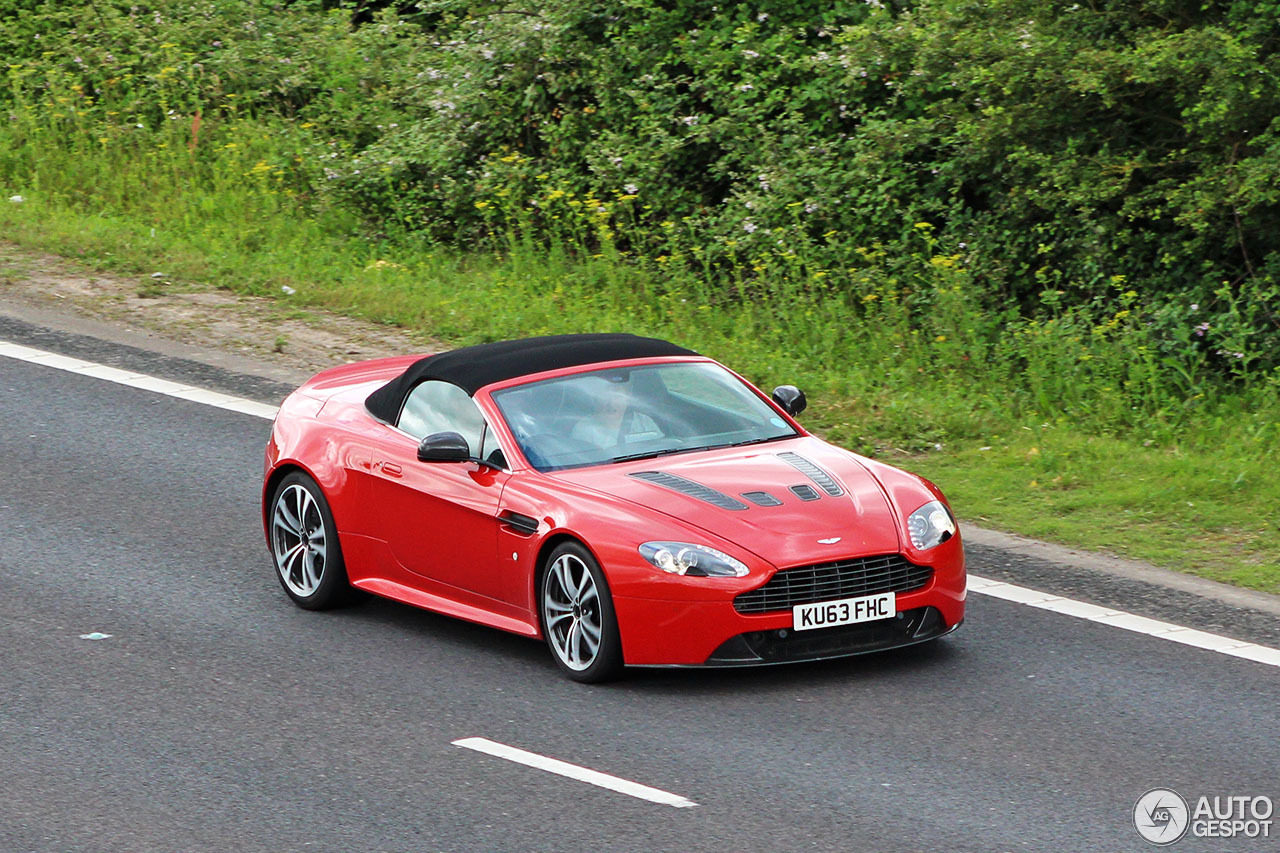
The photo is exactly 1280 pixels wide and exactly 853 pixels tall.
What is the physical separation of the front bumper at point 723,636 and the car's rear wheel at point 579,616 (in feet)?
0.26

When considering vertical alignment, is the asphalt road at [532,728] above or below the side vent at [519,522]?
below

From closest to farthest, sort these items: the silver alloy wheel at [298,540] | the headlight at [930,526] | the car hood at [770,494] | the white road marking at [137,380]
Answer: the car hood at [770,494]
the headlight at [930,526]
the silver alloy wheel at [298,540]
the white road marking at [137,380]

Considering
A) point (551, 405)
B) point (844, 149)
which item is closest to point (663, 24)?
point (844, 149)

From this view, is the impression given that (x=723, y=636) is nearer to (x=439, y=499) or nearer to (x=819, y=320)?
(x=439, y=499)

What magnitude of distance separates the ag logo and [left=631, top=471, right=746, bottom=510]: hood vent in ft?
7.18

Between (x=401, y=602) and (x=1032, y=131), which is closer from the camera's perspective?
(x=401, y=602)

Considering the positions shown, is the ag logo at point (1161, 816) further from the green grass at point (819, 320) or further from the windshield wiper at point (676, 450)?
the green grass at point (819, 320)

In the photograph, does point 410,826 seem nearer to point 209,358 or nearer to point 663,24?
point 209,358

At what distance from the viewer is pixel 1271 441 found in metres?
11.8

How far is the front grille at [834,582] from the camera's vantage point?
7.76 meters

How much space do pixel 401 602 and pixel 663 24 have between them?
29.7 feet

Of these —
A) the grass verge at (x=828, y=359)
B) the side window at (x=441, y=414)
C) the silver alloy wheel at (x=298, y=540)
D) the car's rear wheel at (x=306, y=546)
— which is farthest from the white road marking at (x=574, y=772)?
the grass verge at (x=828, y=359)

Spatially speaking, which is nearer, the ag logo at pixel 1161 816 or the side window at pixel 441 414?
the ag logo at pixel 1161 816

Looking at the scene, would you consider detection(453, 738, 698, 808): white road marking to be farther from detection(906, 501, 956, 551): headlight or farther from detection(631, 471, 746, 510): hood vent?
detection(906, 501, 956, 551): headlight
